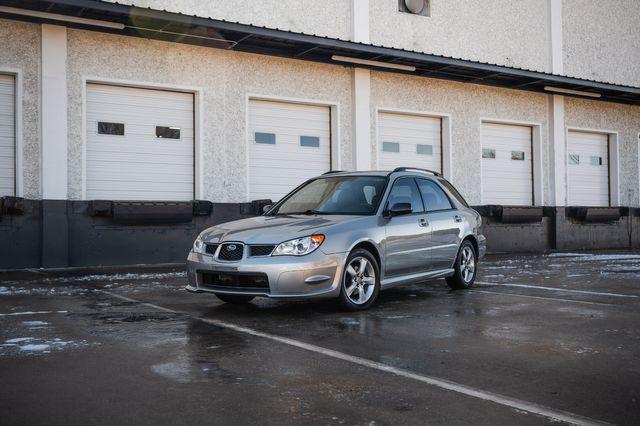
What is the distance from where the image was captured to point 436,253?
909 cm

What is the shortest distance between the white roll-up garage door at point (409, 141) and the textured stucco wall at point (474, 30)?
6.11 feet

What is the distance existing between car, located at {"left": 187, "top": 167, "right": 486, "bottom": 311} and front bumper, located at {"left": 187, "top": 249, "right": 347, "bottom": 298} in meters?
0.01

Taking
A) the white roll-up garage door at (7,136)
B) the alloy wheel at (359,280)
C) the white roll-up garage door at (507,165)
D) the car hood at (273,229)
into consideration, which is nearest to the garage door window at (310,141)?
the white roll-up garage door at (507,165)

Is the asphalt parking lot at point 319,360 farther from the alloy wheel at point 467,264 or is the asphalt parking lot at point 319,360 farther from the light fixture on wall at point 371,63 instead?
the light fixture on wall at point 371,63

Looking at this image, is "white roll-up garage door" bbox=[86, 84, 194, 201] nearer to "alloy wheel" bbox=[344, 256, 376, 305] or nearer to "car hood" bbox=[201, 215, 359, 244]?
"car hood" bbox=[201, 215, 359, 244]

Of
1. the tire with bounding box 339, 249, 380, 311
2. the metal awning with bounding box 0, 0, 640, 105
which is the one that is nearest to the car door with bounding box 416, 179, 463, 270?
the tire with bounding box 339, 249, 380, 311

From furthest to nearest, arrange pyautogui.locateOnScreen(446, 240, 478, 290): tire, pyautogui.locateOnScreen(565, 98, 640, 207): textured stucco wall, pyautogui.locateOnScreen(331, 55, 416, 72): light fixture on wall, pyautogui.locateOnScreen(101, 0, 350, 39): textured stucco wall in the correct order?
pyautogui.locateOnScreen(565, 98, 640, 207): textured stucco wall
pyautogui.locateOnScreen(331, 55, 416, 72): light fixture on wall
pyautogui.locateOnScreen(101, 0, 350, 39): textured stucco wall
pyautogui.locateOnScreen(446, 240, 478, 290): tire

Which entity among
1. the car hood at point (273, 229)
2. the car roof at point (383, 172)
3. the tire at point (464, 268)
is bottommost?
the tire at point (464, 268)

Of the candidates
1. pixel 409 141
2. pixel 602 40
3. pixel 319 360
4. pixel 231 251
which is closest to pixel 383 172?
pixel 231 251

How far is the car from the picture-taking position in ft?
23.6

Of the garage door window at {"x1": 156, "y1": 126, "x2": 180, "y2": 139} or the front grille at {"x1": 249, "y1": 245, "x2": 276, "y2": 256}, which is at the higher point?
the garage door window at {"x1": 156, "y1": 126, "x2": 180, "y2": 139}

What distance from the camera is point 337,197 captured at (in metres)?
8.58

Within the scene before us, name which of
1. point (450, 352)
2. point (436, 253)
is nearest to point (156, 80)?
point (436, 253)

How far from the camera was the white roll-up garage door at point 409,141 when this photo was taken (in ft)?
58.6
